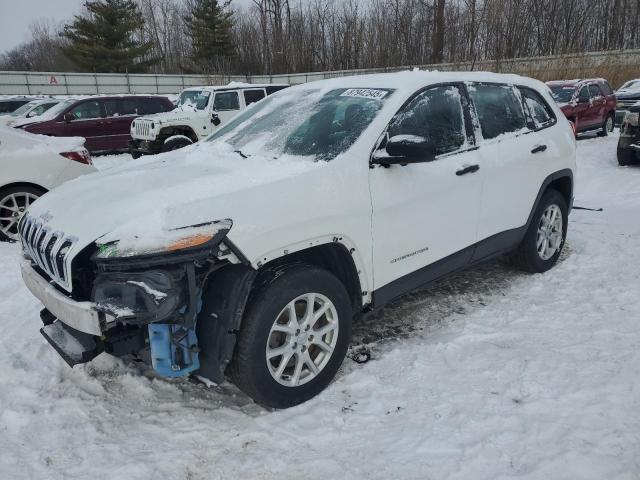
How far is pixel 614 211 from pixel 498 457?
5.92 metres

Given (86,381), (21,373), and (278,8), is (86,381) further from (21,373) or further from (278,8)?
(278,8)

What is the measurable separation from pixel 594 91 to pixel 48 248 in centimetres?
1603

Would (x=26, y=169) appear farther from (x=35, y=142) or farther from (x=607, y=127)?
(x=607, y=127)

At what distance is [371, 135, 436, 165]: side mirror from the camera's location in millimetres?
2934

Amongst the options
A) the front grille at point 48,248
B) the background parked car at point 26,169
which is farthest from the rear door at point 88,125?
the front grille at point 48,248

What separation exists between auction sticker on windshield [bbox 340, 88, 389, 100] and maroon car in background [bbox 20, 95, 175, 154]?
37.9 ft

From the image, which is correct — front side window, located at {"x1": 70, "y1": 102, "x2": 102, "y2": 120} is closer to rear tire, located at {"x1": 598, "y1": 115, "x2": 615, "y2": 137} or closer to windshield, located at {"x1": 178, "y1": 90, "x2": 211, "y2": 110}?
windshield, located at {"x1": 178, "y1": 90, "x2": 211, "y2": 110}

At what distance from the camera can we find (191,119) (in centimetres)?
1248

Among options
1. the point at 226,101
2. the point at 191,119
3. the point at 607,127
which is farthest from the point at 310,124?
the point at 607,127

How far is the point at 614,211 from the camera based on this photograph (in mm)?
7070

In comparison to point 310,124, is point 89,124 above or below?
below

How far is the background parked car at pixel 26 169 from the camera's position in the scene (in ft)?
19.9

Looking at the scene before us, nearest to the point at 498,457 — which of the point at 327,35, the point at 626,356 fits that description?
the point at 626,356

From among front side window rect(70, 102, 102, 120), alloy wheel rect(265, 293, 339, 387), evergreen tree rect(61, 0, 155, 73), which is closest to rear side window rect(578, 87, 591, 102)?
front side window rect(70, 102, 102, 120)
